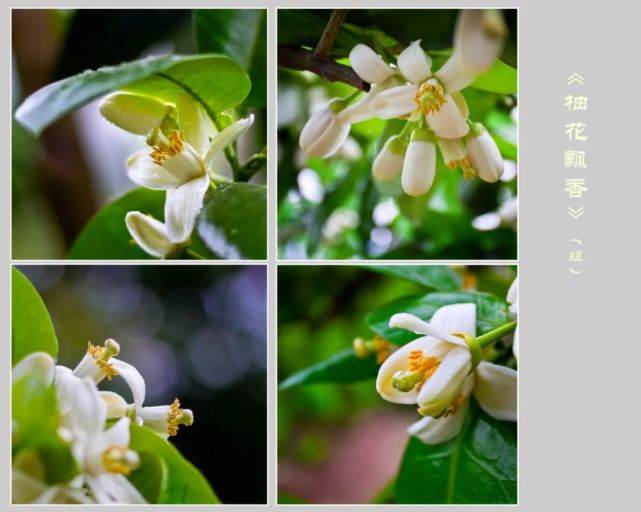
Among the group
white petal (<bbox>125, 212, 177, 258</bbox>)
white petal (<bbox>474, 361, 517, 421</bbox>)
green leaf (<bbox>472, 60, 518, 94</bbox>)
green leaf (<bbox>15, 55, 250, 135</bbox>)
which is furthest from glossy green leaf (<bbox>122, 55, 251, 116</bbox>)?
white petal (<bbox>474, 361, 517, 421</bbox>)

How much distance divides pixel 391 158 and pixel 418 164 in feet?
0.10

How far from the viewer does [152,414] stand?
64 cm

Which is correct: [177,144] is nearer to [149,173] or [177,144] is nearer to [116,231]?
[149,173]

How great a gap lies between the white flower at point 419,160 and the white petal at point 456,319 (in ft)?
0.36

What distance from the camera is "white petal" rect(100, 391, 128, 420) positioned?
603mm

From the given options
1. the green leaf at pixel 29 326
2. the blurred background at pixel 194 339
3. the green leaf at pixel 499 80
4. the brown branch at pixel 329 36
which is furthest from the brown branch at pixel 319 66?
the green leaf at pixel 29 326

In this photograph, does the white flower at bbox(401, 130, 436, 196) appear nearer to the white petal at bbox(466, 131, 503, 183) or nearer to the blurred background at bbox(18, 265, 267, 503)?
the white petal at bbox(466, 131, 503, 183)

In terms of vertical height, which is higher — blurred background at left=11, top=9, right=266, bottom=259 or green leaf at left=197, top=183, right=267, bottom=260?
blurred background at left=11, top=9, right=266, bottom=259

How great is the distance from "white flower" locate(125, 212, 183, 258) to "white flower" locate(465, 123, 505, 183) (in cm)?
27

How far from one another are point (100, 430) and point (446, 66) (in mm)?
384

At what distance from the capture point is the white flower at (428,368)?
625 mm

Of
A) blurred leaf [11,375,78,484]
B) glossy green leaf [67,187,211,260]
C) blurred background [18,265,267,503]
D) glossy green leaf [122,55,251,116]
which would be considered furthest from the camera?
blurred background [18,265,267,503]

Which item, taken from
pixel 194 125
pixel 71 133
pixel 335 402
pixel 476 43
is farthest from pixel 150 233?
pixel 335 402

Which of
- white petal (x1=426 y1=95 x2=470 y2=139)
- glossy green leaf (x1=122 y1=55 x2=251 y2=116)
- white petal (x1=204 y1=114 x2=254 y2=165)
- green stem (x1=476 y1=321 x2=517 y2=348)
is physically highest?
glossy green leaf (x1=122 y1=55 x2=251 y2=116)
